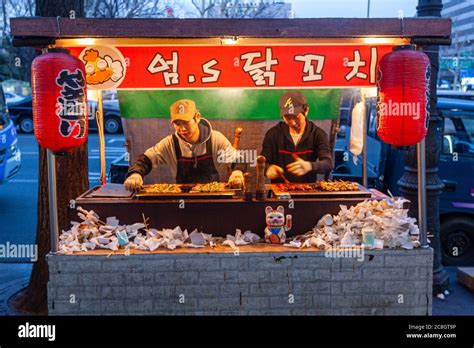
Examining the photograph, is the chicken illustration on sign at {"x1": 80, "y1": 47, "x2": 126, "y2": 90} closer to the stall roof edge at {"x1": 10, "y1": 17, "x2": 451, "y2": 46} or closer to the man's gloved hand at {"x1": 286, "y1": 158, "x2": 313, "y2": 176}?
the stall roof edge at {"x1": 10, "y1": 17, "x2": 451, "y2": 46}

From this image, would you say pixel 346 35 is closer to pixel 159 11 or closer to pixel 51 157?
pixel 51 157

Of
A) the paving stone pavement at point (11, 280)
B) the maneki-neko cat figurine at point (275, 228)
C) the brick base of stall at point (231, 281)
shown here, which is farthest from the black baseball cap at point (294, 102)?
the paving stone pavement at point (11, 280)

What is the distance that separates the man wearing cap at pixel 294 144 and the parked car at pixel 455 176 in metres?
1.40

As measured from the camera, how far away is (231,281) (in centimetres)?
555

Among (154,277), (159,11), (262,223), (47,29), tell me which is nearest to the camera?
(47,29)

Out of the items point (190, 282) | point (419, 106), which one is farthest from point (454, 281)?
point (190, 282)

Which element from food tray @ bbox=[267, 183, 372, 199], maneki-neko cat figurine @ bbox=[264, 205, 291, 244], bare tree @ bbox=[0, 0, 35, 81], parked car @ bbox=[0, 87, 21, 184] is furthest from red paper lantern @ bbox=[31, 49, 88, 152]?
bare tree @ bbox=[0, 0, 35, 81]

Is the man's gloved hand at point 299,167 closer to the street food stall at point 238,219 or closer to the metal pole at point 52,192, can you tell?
the street food stall at point 238,219

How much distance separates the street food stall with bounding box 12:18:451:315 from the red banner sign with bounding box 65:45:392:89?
1cm

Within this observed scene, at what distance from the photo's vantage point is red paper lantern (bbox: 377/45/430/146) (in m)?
5.19

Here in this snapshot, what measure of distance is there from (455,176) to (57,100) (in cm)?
629

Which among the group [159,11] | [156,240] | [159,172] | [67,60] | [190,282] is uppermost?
[159,11]

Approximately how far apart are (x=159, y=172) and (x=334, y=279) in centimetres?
318

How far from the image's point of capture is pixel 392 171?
9.06 metres
